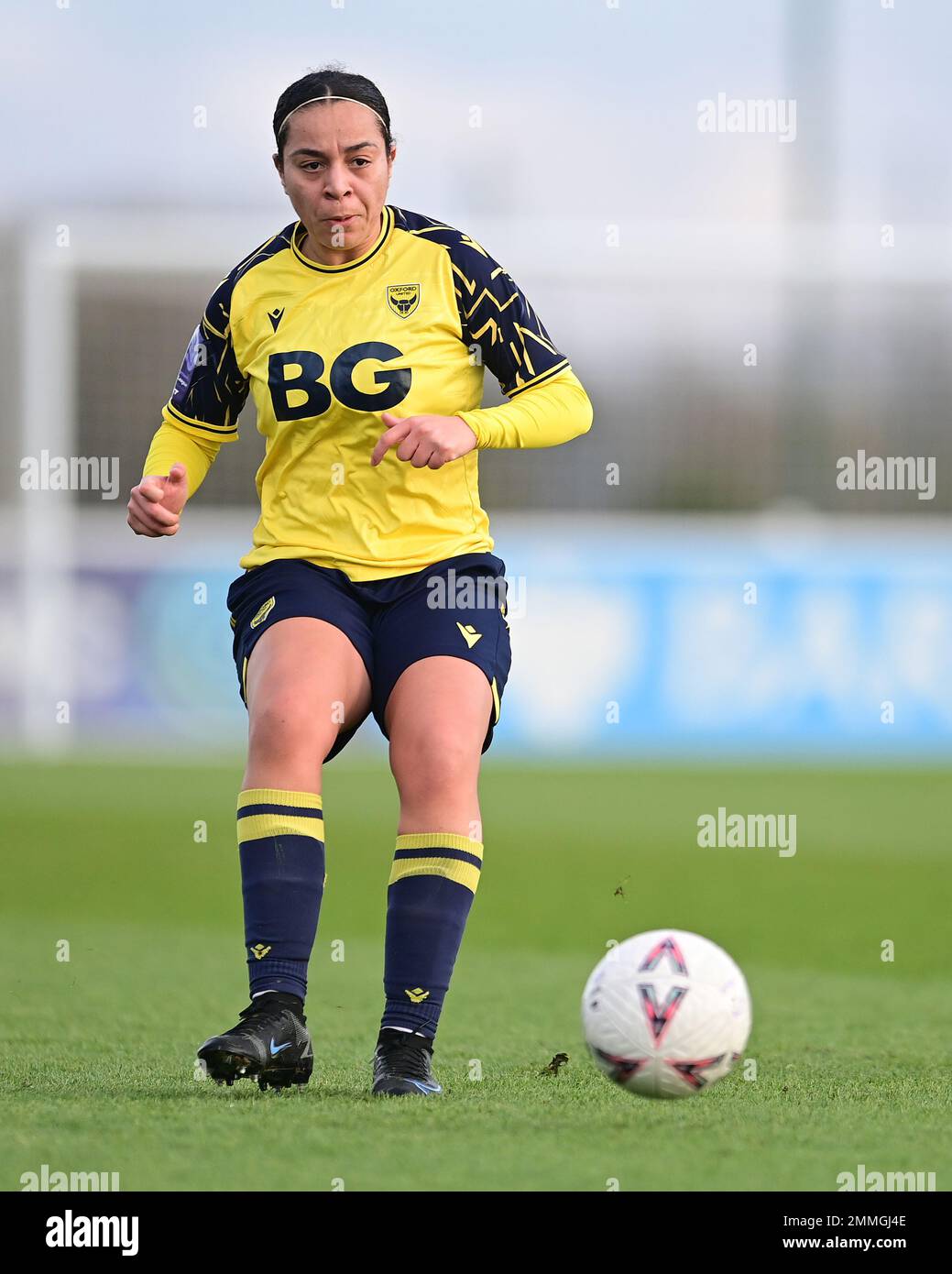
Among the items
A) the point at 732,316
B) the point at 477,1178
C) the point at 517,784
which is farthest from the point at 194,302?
the point at 477,1178

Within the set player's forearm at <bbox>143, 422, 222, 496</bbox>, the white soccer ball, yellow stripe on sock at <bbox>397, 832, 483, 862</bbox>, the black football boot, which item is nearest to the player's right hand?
player's forearm at <bbox>143, 422, 222, 496</bbox>

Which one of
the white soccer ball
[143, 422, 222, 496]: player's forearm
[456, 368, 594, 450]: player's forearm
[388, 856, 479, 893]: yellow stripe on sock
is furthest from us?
[143, 422, 222, 496]: player's forearm

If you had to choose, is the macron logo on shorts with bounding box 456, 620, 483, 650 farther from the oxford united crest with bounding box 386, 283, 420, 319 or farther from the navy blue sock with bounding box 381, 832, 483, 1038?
the oxford united crest with bounding box 386, 283, 420, 319

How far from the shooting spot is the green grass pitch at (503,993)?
3.24 m

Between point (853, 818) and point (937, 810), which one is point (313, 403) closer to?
point (853, 818)

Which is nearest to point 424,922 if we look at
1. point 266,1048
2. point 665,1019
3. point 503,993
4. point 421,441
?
point 266,1048

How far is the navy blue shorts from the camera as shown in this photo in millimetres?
4105

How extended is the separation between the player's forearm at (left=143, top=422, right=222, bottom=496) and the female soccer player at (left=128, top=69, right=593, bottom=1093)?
0.06ft

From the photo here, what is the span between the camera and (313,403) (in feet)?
13.6

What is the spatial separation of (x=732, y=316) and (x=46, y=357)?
638 centimetres

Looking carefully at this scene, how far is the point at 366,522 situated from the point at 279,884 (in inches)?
32.4

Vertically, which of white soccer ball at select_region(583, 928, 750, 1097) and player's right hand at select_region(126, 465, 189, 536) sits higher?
player's right hand at select_region(126, 465, 189, 536)

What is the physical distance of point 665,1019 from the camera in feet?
11.9

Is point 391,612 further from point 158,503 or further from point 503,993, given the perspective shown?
point 503,993
